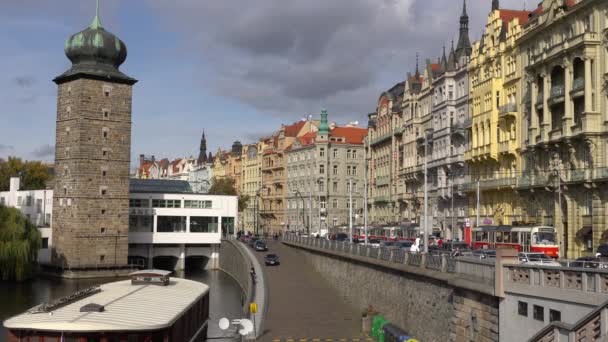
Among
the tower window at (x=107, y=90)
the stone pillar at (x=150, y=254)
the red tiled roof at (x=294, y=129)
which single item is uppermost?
the red tiled roof at (x=294, y=129)

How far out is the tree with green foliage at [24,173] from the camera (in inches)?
4958

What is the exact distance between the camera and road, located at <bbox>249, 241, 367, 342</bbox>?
4359cm

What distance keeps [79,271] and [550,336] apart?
69.7m

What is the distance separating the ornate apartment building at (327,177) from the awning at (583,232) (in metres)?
67.9

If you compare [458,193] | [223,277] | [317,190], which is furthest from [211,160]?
[458,193]

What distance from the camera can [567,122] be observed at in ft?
181

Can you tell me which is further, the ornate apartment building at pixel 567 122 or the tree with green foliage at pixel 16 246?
the tree with green foliage at pixel 16 246

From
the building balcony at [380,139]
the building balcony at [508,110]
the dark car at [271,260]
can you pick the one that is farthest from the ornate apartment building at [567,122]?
the building balcony at [380,139]

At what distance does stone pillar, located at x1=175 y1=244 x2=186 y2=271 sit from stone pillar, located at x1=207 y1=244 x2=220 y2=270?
3822 mm


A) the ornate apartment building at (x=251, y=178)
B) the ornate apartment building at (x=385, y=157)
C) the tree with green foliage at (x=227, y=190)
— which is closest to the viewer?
the ornate apartment building at (x=385, y=157)

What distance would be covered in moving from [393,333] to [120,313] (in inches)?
603

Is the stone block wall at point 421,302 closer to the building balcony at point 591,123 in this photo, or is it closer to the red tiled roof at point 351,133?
the building balcony at point 591,123

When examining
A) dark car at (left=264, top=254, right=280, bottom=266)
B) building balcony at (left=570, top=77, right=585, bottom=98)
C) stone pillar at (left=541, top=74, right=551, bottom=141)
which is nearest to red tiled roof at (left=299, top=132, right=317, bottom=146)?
dark car at (left=264, top=254, right=280, bottom=266)

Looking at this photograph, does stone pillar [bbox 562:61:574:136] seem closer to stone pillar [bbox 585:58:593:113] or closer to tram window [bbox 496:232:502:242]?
stone pillar [bbox 585:58:593:113]
